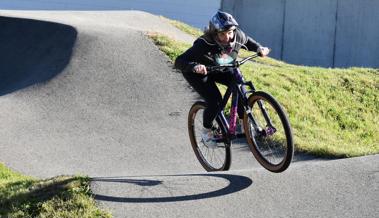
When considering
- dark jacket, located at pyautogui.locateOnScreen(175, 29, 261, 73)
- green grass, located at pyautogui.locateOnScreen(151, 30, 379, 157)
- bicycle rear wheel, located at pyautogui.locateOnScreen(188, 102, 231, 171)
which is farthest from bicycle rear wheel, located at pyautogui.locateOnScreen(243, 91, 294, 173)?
green grass, located at pyautogui.locateOnScreen(151, 30, 379, 157)

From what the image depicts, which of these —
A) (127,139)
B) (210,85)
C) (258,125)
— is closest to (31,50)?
(127,139)

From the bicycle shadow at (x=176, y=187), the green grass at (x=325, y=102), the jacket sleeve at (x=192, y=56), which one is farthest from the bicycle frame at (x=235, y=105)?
the green grass at (x=325, y=102)

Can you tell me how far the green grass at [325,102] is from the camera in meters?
9.44

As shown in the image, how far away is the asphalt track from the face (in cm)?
122

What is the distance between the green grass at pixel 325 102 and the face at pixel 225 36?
106 inches

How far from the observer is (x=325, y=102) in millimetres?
11234

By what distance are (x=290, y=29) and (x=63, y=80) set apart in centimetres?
1368

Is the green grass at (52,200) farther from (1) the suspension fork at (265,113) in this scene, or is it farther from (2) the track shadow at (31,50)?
(2) the track shadow at (31,50)

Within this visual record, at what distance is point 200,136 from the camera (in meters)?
7.39

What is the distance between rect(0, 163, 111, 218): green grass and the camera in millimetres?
5027

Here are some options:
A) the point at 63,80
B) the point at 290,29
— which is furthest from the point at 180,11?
the point at 63,80

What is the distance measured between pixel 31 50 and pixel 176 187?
949 centimetres

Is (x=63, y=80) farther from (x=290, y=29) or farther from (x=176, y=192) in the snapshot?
(x=290, y=29)

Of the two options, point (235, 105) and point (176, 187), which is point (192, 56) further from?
point (176, 187)
